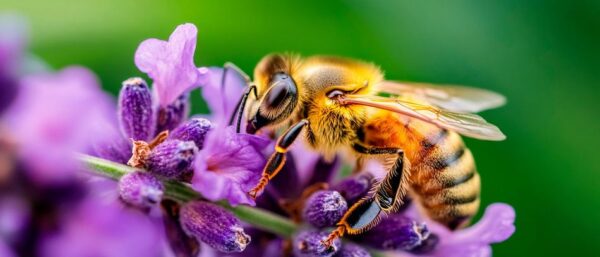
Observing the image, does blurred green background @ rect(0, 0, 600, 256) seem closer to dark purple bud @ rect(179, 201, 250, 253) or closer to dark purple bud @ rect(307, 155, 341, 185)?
dark purple bud @ rect(307, 155, 341, 185)

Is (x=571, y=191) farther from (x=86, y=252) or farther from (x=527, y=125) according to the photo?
(x=86, y=252)

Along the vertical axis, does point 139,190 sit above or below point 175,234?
above

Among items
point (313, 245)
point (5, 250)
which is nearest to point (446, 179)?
point (313, 245)

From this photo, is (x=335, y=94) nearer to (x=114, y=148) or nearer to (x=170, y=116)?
(x=170, y=116)

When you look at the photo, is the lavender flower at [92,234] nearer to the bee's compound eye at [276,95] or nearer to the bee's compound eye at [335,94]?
the bee's compound eye at [276,95]

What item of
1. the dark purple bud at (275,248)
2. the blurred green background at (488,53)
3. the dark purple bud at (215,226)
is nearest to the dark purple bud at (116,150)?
the dark purple bud at (215,226)

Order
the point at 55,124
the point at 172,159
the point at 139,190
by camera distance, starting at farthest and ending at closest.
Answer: the point at 172,159 < the point at 139,190 < the point at 55,124
